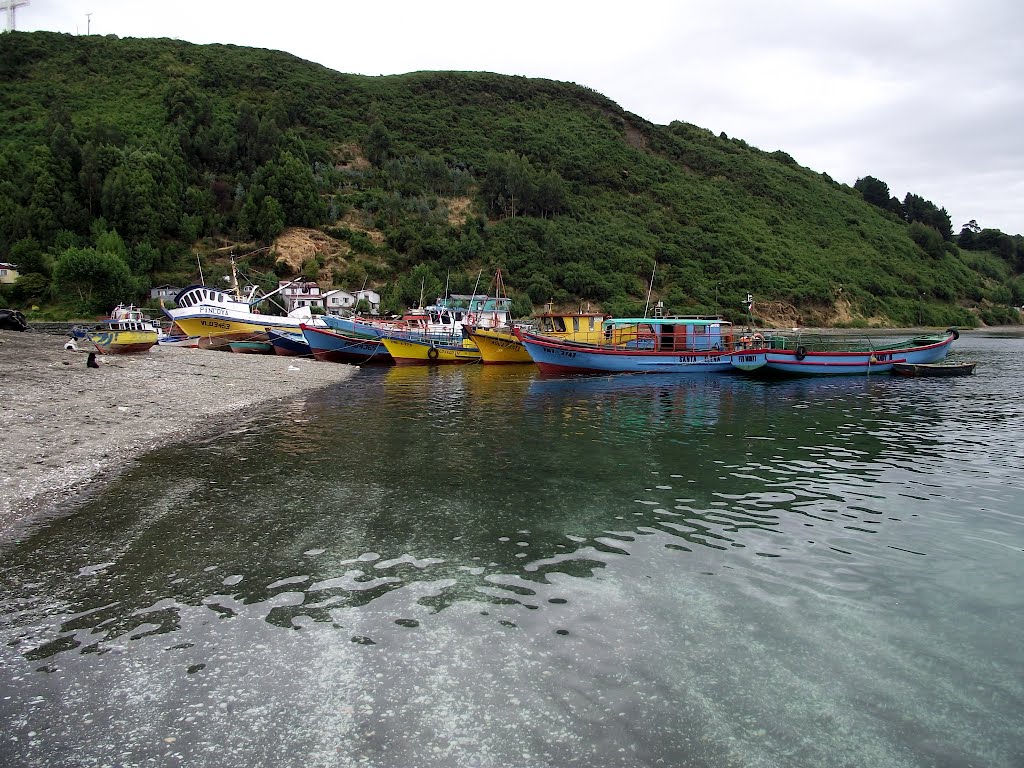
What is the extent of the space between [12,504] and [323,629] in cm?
691

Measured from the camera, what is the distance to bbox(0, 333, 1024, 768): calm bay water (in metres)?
4.98

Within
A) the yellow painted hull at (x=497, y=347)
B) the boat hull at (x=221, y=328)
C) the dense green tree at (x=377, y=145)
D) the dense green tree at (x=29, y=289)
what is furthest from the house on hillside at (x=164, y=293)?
the yellow painted hull at (x=497, y=347)

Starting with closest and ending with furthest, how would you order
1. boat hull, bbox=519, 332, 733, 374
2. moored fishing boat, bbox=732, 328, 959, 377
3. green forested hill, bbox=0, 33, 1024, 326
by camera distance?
moored fishing boat, bbox=732, 328, 959, 377, boat hull, bbox=519, 332, 733, 374, green forested hill, bbox=0, 33, 1024, 326

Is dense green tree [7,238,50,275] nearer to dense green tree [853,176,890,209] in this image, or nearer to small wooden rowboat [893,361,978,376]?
small wooden rowboat [893,361,978,376]

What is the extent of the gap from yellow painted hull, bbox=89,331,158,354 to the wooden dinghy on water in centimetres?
4081

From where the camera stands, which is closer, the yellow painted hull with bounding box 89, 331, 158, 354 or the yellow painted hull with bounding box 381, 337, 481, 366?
the yellow painted hull with bounding box 89, 331, 158, 354

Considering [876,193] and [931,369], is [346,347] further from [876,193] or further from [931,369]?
[876,193]

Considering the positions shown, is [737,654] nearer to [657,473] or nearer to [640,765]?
[640,765]

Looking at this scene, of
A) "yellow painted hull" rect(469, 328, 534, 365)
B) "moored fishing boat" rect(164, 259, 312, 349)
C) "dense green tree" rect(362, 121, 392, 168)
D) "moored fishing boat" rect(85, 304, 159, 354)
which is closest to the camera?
"moored fishing boat" rect(85, 304, 159, 354)

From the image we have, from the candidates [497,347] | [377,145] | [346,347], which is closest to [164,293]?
[346,347]

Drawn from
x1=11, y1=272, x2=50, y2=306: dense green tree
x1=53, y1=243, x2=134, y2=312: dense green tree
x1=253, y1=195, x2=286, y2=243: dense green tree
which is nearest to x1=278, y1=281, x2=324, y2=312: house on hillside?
x1=253, y1=195, x2=286, y2=243: dense green tree

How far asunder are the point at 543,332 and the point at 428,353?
831cm

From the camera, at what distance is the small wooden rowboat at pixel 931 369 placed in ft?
112

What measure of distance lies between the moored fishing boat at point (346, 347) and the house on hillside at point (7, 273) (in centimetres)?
5402
